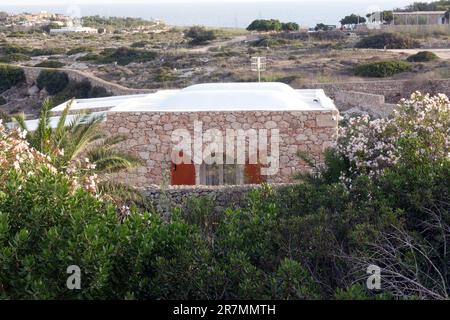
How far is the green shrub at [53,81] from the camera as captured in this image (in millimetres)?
30219

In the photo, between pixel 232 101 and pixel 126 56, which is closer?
pixel 232 101

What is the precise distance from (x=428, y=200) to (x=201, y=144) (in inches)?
305

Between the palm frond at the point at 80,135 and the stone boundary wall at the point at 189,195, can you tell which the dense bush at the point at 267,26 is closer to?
the stone boundary wall at the point at 189,195

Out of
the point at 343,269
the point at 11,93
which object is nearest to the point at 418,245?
the point at 343,269

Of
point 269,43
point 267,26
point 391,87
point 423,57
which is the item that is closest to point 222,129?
point 391,87

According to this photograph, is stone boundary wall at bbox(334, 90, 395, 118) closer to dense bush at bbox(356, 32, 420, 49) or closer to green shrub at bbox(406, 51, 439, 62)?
green shrub at bbox(406, 51, 439, 62)

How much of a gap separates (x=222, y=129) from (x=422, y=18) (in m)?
42.7

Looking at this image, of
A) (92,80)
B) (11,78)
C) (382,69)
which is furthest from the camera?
(11,78)

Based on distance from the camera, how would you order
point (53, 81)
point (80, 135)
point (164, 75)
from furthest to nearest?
point (164, 75) → point (53, 81) → point (80, 135)

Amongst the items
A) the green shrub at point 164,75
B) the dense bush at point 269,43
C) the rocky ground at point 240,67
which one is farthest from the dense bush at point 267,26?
the green shrub at point 164,75

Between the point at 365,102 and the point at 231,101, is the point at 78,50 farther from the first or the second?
the point at 231,101

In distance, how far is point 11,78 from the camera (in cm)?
3309

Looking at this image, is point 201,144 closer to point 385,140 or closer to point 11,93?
point 385,140

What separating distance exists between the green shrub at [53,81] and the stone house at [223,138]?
57.7 ft
